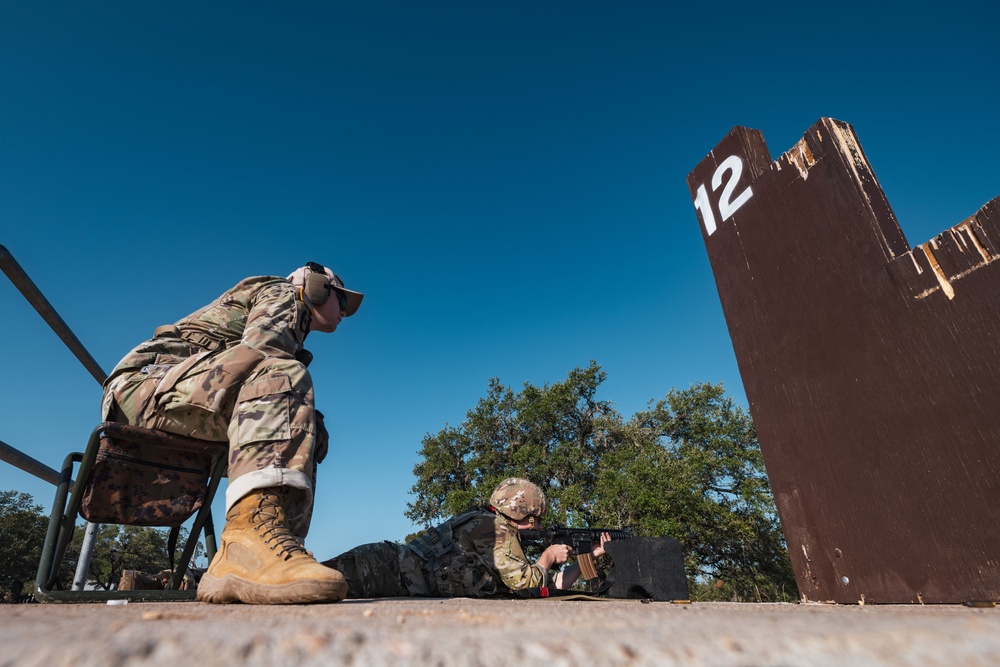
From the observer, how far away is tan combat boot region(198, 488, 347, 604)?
1.11 metres

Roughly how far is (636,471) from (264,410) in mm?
14108

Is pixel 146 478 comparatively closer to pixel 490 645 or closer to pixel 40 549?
pixel 490 645

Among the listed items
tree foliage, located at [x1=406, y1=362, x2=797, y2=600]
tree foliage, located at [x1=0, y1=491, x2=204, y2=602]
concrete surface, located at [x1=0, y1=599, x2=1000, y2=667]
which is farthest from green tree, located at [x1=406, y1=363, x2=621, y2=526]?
concrete surface, located at [x1=0, y1=599, x2=1000, y2=667]

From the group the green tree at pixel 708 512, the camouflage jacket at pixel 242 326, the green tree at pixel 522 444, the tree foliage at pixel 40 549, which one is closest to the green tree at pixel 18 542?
the tree foliage at pixel 40 549

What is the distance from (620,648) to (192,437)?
1.80m

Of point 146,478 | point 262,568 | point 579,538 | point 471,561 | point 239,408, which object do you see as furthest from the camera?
point 579,538

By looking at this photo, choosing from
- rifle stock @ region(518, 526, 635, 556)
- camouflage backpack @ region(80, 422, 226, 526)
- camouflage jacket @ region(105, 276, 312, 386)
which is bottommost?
rifle stock @ region(518, 526, 635, 556)

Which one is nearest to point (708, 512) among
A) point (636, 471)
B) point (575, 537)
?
point (636, 471)

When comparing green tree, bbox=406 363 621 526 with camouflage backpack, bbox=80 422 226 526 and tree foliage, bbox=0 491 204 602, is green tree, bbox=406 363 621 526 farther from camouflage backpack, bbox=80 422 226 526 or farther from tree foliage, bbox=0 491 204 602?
camouflage backpack, bbox=80 422 226 526

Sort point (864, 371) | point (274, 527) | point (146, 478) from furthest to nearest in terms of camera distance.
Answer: point (146, 478) < point (864, 371) < point (274, 527)

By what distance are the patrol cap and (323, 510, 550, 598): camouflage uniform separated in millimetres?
1465

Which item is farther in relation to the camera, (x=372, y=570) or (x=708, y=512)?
(x=708, y=512)

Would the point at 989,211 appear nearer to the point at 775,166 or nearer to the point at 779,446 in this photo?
the point at 775,166

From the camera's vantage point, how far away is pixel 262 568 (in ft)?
3.82
